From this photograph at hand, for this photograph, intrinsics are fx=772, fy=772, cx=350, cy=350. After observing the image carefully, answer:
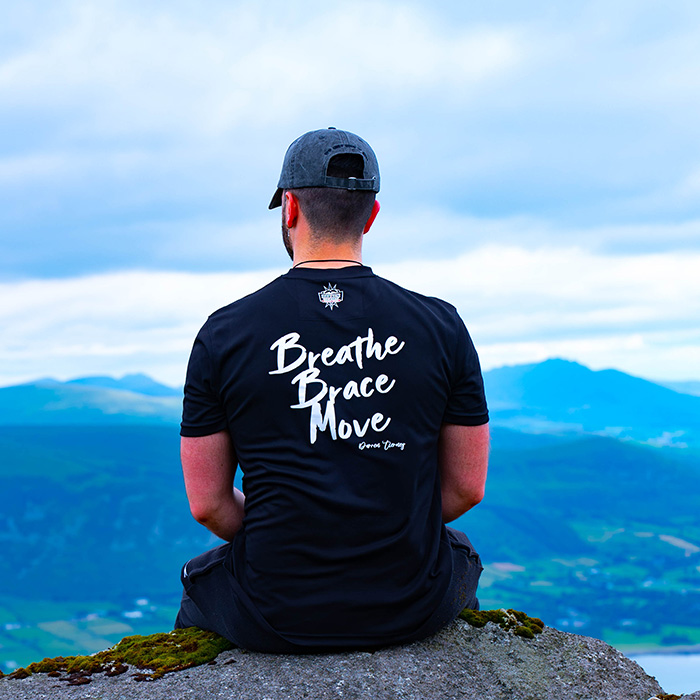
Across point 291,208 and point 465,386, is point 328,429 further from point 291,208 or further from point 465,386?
point 291,208

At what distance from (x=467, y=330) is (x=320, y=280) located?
1.07 m

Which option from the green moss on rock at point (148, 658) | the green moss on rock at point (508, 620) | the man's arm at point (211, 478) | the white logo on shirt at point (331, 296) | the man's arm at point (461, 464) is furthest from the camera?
the green moss on rock at point (508, 620)

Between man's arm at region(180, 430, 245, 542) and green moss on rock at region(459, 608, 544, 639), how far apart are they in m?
2.08

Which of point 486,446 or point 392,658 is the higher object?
point 486,446

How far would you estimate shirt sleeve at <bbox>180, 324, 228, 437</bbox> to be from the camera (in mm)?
4770

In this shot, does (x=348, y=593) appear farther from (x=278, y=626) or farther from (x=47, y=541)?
(x=47, y=541)

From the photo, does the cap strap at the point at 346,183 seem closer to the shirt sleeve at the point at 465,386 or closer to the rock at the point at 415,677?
the shirt sleeve at the point at 465,386

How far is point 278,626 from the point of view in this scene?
196 inches

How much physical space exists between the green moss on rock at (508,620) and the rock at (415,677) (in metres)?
0.05

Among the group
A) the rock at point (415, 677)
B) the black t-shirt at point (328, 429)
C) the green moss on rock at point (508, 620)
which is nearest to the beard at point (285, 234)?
the black t-shirt at point (328, 429)

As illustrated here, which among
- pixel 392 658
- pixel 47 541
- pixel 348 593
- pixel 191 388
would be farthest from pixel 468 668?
pixel 47 541

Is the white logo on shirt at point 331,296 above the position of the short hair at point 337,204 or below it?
below

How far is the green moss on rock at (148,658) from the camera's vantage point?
536 centimetres

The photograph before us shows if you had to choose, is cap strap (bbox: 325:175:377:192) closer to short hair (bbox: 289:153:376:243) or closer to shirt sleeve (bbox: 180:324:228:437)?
short hair (bbox: 289:153:376:243)
